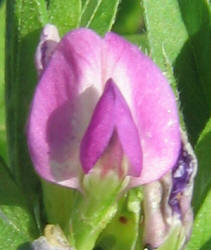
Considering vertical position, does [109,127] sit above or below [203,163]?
above

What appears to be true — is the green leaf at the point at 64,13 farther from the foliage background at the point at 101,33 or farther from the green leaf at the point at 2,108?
the green leaf at the point at 2,108

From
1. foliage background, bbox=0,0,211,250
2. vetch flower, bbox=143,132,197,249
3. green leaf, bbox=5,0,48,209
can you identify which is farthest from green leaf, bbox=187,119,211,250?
green leaf, bbox=5,0,48,209

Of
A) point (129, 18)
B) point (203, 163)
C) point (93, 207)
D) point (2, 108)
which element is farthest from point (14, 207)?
point (129, 18)

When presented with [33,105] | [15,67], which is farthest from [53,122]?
[15,67]

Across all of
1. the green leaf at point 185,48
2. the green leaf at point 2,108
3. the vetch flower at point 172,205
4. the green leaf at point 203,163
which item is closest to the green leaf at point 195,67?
the green leaf at point 185,48

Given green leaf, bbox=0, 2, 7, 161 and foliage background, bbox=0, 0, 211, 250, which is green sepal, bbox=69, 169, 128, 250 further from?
green leaf, bbox=0, 2, 7, 161

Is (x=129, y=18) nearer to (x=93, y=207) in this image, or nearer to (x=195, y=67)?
(x=195, y=67)

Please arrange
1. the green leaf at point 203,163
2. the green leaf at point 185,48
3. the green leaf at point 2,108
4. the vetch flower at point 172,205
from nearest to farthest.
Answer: the vetch flower at point 172,205
the green leaf at point 203,163
the green leaf at point 185,48
the green leaf at point 2,108
